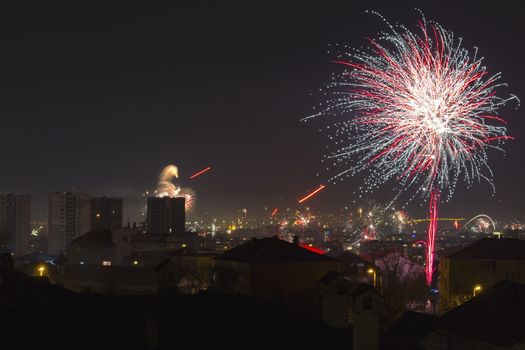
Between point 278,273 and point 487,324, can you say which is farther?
point 278,273

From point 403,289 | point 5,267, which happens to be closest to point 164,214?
point 403,289

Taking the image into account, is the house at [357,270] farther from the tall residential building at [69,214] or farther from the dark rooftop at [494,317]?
the tall residential building at [69,214]

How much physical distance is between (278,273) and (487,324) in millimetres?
18572

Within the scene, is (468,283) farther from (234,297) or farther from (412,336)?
(234,297)

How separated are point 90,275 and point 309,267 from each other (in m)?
20.4

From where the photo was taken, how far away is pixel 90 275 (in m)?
51.5

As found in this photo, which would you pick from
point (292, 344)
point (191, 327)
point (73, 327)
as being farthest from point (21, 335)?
point (292, 344)

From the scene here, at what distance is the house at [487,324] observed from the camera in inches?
802

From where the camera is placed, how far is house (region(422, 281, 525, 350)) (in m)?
20.4

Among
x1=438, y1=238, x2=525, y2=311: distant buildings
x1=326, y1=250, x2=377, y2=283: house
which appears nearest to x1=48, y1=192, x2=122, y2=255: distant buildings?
x1=326, y1=250, x2=377, y2=283: house

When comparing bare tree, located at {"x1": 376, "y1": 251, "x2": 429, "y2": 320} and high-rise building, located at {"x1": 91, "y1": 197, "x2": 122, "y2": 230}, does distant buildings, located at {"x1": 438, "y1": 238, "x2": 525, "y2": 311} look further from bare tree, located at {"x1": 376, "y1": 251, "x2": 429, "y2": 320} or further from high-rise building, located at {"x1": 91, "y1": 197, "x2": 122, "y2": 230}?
high-rise building, located at {"x1": 91, "y1": 197, "x2": 122, "y2": 230}

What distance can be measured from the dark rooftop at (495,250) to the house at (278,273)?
54.6ft

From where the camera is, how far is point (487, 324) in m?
21.7

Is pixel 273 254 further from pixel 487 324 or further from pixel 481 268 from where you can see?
pixel 481 268
